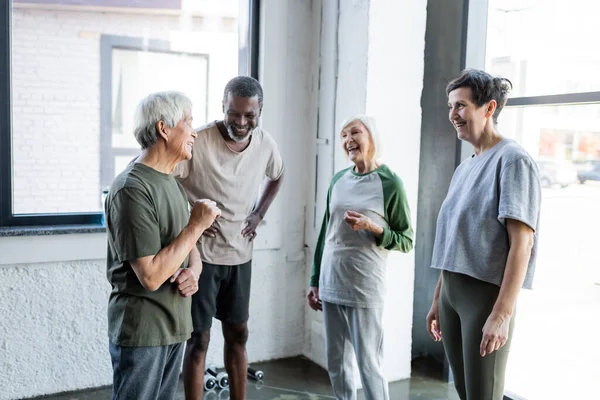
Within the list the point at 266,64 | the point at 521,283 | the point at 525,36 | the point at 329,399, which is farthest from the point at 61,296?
the point at 525,36

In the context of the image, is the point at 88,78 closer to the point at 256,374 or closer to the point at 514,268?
the point at 256,374

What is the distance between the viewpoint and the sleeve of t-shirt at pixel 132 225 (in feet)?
5.49

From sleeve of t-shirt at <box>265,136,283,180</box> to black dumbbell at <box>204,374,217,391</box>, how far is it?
1.21 metres

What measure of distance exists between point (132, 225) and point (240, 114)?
99cm

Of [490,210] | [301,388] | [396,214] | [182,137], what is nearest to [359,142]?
[396,214]

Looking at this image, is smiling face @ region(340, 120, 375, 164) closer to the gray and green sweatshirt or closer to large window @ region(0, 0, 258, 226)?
the gray and green sweatshirt

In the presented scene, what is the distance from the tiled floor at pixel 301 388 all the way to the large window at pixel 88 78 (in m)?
1.09

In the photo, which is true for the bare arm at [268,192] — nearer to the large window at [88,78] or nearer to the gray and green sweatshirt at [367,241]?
the gray and green sweatshirt at [367,241]

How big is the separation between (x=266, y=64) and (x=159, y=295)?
7.04ft

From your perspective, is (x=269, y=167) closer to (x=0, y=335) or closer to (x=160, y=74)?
(x=160, y=74)

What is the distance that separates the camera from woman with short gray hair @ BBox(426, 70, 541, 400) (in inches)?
69.9

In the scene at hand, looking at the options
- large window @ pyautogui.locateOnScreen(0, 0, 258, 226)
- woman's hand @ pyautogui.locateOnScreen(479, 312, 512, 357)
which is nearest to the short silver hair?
woman's hand @ pyautogui.locateOnScreen(479, 312, 512, 357)

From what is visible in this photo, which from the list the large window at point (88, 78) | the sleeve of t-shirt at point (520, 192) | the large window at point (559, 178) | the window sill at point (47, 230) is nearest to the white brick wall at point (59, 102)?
the large window at point (88, 78)

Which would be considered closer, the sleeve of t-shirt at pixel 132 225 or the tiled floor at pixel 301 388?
the sleeve of t-shirt at pixel 132 225
